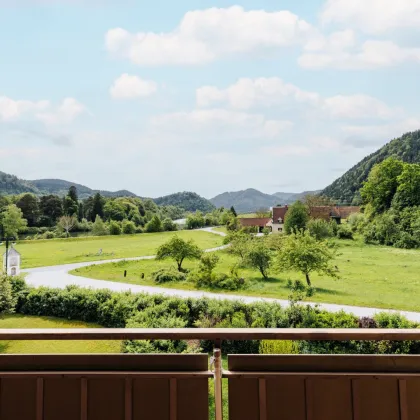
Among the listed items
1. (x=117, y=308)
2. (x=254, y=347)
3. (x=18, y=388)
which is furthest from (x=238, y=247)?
(x=18, y=388)

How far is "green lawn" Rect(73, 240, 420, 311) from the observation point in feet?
21.3

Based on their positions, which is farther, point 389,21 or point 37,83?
point 37,83

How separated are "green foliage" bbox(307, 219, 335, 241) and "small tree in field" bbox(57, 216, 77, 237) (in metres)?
6.03

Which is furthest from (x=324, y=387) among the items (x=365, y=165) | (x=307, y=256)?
(x=365, y=165)

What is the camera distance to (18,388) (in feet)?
3.09

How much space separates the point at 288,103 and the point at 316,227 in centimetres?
328

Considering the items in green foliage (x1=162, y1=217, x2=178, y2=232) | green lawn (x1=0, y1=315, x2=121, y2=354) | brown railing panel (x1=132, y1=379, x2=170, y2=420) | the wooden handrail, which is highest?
green foliage (x1=162, y1=217, x2=178, y2=232)

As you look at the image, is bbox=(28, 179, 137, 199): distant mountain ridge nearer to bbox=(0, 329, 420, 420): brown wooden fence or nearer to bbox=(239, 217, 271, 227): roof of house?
bbox=(239, 217, 271, 227): roof of house

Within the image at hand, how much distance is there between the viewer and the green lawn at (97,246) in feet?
27.5

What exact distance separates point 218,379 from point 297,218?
8649mm

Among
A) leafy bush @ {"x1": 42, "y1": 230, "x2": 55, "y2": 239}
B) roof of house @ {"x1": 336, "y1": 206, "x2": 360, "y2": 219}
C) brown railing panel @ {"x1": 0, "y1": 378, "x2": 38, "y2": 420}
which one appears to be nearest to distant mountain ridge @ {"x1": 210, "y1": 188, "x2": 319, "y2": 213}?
roof of house @ {"x1": 336, "y1": 206, "x2": 360, "y2": 219}

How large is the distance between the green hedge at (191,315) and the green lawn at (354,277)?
162cm

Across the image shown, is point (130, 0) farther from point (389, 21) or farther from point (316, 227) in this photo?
point (316, 227)

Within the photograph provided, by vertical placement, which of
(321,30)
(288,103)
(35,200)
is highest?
(321,30)
